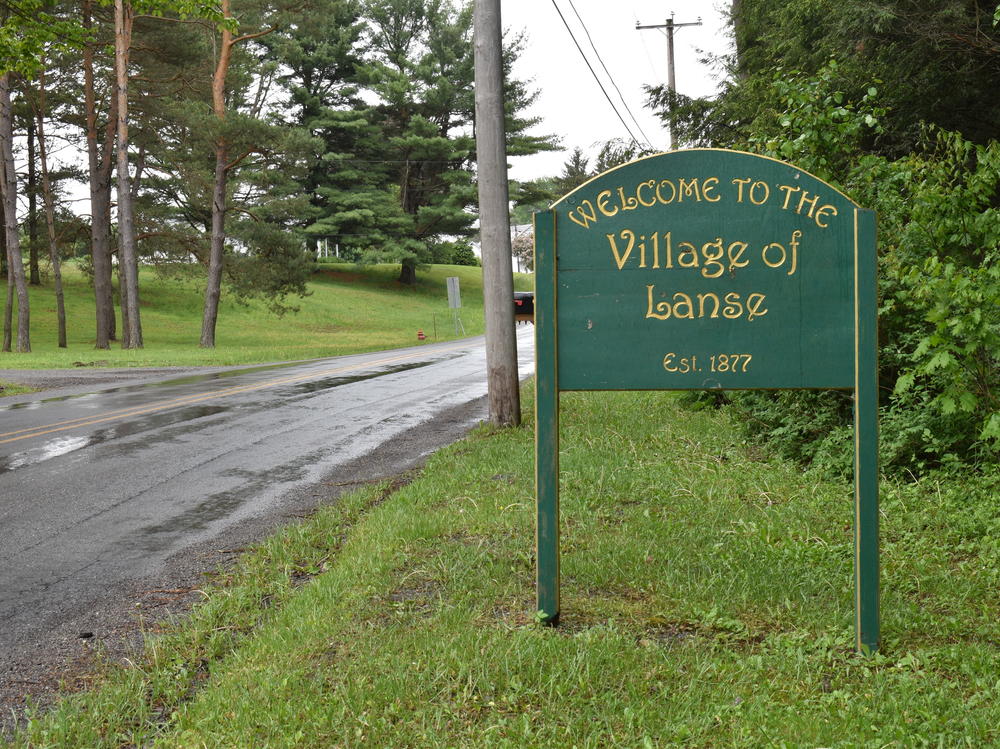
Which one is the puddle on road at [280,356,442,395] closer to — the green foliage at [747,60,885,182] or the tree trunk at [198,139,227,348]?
the green foliage at [747,60,885,182]

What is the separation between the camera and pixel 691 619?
386 centimetres

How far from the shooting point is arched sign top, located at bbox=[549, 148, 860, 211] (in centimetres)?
377

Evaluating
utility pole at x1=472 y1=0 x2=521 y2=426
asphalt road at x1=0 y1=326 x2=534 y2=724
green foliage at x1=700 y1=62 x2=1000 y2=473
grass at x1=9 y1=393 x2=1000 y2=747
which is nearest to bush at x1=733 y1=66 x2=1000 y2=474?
green foliage at x1=700 y1=62 x2=1000 y2=473

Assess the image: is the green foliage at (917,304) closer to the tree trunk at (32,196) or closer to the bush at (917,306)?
the bush at (917,306)

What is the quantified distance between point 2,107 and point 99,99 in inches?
425

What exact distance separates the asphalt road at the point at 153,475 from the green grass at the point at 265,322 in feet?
34.8

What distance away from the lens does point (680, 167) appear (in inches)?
151

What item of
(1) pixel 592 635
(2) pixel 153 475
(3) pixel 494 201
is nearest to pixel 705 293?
(1) pixel 592 635

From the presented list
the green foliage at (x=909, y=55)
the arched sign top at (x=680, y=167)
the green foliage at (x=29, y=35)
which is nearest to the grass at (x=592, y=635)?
the arched sign top at (x=680, y=167)

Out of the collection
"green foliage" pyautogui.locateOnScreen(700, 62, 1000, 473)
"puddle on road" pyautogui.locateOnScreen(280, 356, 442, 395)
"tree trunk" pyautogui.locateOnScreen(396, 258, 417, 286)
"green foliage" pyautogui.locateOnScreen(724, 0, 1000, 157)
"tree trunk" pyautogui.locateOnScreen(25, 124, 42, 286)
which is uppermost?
"tree trunk" pyautogui.locateOnScreen(25, 124, 42, 286)

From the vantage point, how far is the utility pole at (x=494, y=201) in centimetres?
909

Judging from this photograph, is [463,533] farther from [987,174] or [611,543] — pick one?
[987,174]

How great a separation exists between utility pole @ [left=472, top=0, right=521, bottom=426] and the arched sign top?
5190mm

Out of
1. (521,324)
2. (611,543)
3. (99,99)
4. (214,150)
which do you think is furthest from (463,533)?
(521,324)
